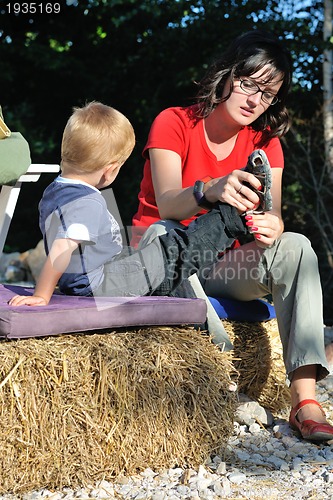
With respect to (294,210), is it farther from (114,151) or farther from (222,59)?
(114,151)

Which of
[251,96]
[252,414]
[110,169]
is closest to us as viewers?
[110,169]

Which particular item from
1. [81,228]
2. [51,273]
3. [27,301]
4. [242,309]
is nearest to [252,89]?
[242,309]

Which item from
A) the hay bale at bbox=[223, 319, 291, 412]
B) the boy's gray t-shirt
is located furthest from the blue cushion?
the boy's gray t-shirt

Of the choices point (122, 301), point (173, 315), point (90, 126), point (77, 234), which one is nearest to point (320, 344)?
point (173, 315)

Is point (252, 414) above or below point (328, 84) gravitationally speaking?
below

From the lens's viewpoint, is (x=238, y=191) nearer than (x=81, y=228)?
No

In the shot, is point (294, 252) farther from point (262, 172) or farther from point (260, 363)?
point (260, 363)

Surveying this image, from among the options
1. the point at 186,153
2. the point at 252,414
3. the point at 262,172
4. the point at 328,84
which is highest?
the point at 262,172

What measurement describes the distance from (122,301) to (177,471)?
538mm

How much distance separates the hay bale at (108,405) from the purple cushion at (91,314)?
0.04 m

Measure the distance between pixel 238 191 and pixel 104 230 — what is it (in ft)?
1.55

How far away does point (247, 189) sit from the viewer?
2.39 meters

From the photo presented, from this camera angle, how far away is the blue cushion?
2803 mm

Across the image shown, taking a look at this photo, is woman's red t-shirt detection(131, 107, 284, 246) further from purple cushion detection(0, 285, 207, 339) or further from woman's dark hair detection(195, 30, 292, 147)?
purple cushion detection(0, 285, 207, 339)
